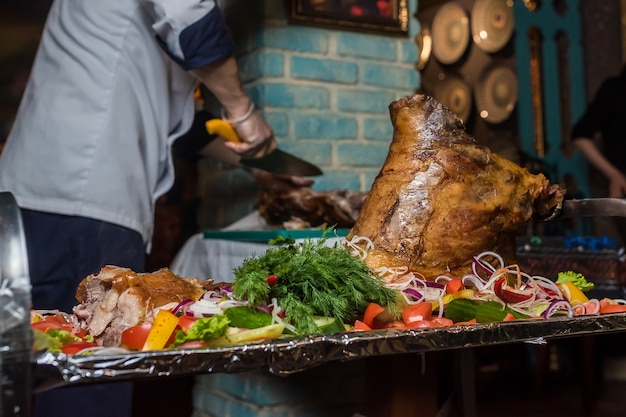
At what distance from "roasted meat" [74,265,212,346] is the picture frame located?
2.10 meters

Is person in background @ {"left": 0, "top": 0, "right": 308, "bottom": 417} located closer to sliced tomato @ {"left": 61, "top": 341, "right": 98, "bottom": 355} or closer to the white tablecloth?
the white tablecloth

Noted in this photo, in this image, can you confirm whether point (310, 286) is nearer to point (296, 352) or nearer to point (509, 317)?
point (296, 352)

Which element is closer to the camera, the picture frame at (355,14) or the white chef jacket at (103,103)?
the white chef jacket at (103,103)

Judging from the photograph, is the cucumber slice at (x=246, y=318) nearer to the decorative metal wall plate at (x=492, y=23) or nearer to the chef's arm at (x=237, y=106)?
the chef's arm at (x=237, y=106)

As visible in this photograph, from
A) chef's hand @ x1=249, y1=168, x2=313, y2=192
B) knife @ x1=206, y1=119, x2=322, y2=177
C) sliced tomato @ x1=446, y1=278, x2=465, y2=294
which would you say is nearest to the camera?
sliced tomato @ x1=446, y1=278, x2=465, y2=294

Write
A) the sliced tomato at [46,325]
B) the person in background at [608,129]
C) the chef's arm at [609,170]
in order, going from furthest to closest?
1. the person in background at [608,129]
2. the chef's arm at [609,170]
3. the sliced tomato at [46,325]

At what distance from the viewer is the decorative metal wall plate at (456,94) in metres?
6.39

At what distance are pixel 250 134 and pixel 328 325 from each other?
55.2 inches

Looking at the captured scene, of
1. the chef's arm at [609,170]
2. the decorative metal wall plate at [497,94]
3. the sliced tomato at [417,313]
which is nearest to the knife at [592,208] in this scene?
the sliced tomato at [417,313]

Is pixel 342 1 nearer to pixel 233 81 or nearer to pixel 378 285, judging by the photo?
pixel 233 81

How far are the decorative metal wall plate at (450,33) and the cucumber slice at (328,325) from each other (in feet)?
17.8

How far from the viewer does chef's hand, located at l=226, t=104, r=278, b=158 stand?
2.53 m

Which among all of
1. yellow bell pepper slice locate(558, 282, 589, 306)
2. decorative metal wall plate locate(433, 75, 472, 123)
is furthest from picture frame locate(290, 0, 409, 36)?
decorative metal wall plate locate(433, 75, 472, 123)

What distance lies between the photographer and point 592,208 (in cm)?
179
